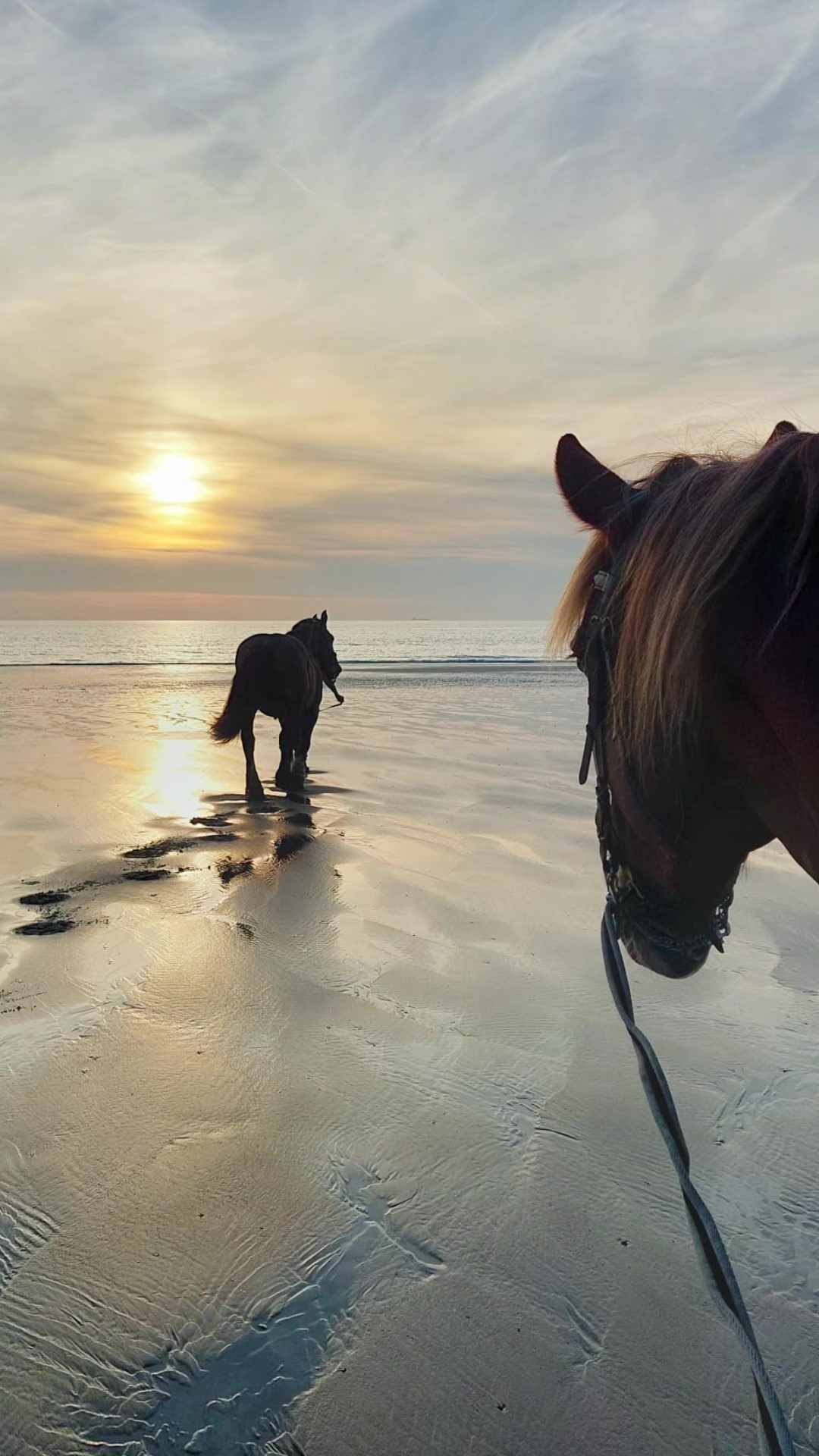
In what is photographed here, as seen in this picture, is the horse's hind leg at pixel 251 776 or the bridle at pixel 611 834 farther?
the horse's hind leg at pixel 251 776

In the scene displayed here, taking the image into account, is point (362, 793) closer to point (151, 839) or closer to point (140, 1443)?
point (151, 839)

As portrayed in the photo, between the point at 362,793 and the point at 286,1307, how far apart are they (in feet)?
21.5

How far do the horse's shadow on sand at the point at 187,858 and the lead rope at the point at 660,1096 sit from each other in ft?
11.4

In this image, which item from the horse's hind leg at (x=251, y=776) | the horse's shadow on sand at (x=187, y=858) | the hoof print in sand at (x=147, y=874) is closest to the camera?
the horse's shadow on sand at (x=187, y=858)

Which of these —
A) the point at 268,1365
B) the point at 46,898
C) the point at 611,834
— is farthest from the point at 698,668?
the point at 46,898

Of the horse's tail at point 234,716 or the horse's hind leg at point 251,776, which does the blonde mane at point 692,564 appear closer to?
the horse's hind leg at point 251,776

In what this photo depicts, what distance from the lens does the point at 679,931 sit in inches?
63.8

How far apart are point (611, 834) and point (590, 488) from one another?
2.16 ft

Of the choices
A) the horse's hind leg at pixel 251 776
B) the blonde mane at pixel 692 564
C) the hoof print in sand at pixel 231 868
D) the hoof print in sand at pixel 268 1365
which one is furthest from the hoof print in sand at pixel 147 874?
the blonde mane at pixel 692 564

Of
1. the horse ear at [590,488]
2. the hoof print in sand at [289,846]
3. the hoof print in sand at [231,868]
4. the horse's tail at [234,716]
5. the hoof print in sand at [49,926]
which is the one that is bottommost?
the hoof print in sand at [289,846]

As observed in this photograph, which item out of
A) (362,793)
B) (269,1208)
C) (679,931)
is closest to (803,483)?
(679,931)

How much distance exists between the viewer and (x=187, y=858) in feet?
19.1

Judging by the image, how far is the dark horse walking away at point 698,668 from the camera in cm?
123

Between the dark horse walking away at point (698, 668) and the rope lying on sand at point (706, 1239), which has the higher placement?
the dark horse walking away at point (698, 668)
